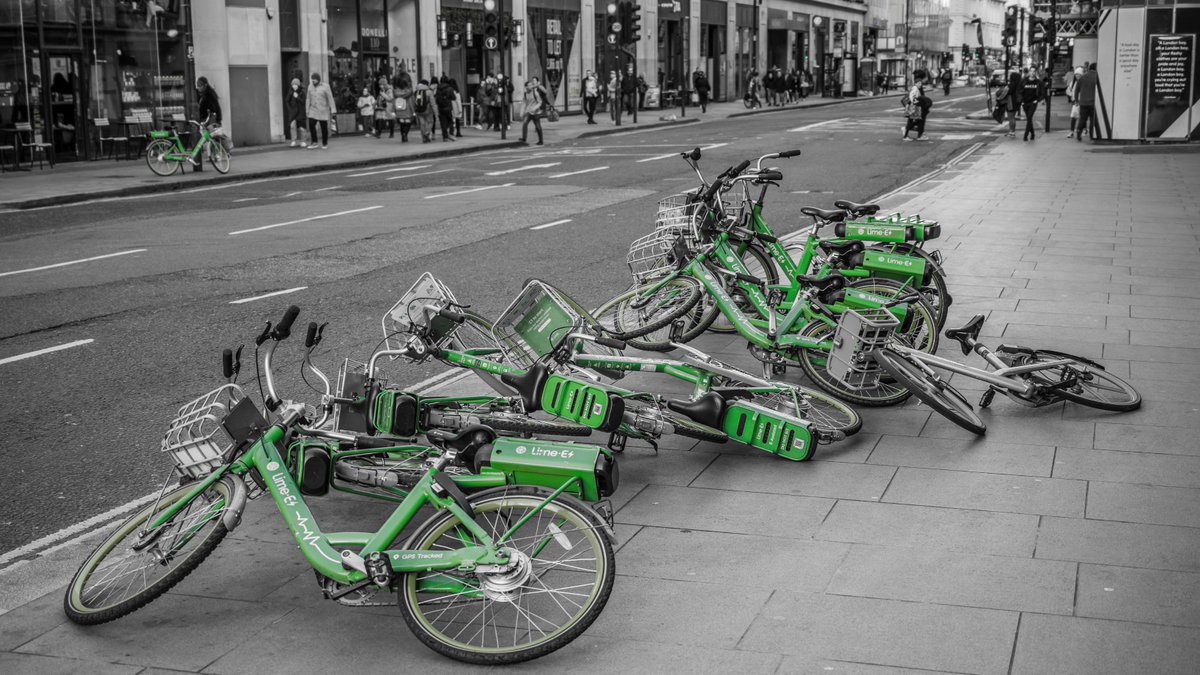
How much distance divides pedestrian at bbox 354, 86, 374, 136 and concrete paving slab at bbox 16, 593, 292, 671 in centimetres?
3230

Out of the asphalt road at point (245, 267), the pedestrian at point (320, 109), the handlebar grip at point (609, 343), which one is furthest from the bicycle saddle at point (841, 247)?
the pedestrian at point (320, 109)

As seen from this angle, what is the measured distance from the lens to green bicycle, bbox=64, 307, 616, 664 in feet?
13.6

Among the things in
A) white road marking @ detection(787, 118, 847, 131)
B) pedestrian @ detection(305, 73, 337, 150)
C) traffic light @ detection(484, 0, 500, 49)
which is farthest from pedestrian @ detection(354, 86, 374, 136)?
white road marking @ detection(787, 118, 847, 131)

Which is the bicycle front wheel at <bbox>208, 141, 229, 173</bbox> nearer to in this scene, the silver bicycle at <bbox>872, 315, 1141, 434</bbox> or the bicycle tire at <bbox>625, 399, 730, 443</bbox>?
the silver bicycle at <bbox>872, 315, 1141, 434</bbox>

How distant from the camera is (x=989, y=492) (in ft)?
18.8

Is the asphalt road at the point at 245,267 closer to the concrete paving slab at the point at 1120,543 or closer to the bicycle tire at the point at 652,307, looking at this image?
the bicycle tire at the point at 652,307

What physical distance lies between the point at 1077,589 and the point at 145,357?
22.5 feet

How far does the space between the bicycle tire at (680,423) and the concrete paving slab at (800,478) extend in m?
0.15

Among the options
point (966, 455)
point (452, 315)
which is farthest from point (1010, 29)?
point (452, 315)

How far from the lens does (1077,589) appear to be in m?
4.59

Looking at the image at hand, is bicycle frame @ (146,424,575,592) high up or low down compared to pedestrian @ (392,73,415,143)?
down

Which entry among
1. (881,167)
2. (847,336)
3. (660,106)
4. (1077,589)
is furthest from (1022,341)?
(660,106)

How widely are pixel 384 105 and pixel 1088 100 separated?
1855 cm

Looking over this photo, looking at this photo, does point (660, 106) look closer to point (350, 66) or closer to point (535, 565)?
point (350, 66)
